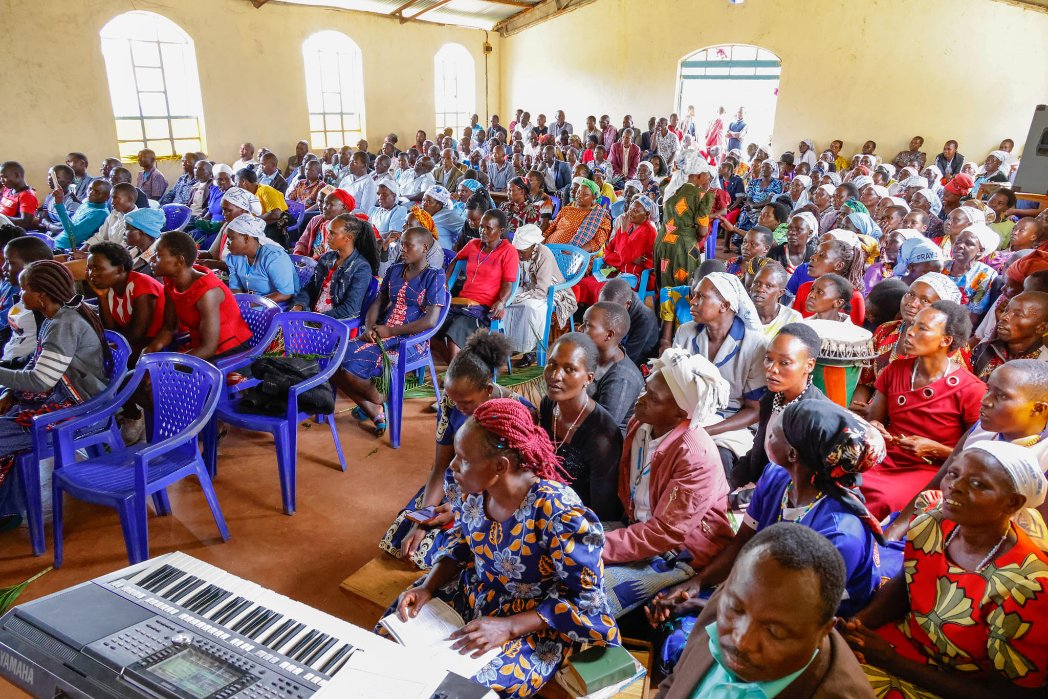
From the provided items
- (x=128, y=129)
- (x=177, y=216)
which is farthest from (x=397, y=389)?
(x=128, y=129)

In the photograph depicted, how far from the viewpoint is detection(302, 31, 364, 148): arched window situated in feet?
46.4

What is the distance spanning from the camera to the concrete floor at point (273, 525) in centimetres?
312

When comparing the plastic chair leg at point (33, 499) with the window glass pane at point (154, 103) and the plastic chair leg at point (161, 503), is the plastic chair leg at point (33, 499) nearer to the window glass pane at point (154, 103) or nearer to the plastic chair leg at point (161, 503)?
the plastic chair leg at point (161, 503)

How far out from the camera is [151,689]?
54.1 inches

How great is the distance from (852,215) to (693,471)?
4661 millimetres

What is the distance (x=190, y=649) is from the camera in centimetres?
→ 151

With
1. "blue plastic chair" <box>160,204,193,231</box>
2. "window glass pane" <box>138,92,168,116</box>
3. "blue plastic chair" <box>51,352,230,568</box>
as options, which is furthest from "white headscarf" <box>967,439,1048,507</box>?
"window glass pane" <box>138,92,168,116</box>

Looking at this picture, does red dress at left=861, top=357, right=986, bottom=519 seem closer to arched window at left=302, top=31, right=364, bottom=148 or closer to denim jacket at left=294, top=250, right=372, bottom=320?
denim jacket at left=294, top=250, right=372, bottom=320

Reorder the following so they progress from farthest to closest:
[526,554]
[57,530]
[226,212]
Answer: [226,212] < [57,530] < [526,554]

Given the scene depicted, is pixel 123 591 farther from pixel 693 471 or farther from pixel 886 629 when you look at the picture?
pixel 886 629

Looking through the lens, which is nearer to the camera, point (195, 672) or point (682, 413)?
point (195, 672)

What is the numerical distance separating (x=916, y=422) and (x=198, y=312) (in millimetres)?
3765

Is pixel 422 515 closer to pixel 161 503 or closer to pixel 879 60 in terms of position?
pixel 161 503

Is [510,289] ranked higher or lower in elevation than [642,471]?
higher
